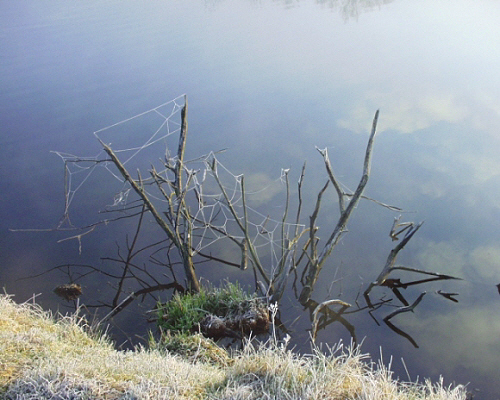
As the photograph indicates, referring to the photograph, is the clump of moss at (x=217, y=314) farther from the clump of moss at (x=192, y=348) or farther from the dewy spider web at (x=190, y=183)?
the dewy spider web at (x=190, y=183)

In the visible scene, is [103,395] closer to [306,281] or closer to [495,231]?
[306,281]

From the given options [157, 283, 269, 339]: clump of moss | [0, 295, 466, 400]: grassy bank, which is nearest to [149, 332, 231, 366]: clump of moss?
[157, 283, 269, 339]: clump of moss

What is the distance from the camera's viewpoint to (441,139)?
324 inches

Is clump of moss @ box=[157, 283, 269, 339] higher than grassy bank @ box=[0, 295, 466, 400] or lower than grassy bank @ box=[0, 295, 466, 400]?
lower

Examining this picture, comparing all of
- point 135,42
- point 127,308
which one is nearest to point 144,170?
point 127,308

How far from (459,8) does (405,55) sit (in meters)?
5.52

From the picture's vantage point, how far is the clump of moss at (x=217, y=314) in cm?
473

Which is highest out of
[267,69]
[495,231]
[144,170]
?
[267,69]

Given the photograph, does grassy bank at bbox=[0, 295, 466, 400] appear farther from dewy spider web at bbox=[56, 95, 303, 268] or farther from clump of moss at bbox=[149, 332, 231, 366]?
dewy spider web at bbox=[56, 95, 303, 268]

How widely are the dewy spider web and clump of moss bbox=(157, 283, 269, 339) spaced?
0.49 meters

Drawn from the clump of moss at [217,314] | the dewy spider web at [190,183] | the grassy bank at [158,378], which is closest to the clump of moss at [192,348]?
the clump of moss at [217,314]

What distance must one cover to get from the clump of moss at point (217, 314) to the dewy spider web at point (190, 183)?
49 cm

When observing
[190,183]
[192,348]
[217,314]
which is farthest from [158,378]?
[190,183]

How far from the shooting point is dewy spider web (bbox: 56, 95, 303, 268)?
5.79 metres
